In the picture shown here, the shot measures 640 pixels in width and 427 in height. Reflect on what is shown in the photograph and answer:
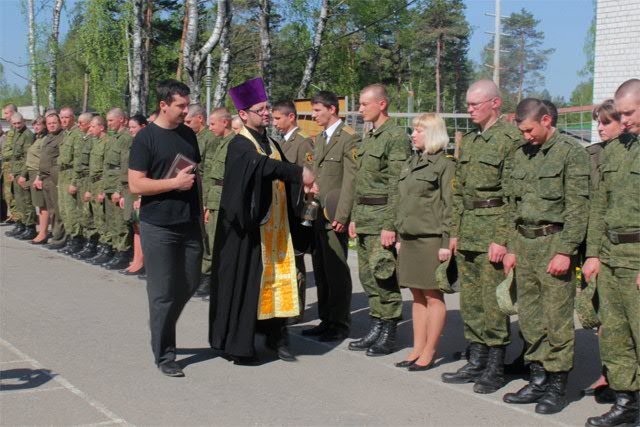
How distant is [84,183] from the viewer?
13109 millimetres

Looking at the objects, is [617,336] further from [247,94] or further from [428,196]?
[247,94]

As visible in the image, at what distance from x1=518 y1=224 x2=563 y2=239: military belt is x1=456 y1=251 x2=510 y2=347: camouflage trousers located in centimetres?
50

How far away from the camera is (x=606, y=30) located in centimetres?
1495

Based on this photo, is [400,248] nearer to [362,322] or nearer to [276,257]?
[276,257]

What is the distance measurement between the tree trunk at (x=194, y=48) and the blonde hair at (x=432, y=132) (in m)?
11.9

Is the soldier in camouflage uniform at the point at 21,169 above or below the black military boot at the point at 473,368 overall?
above

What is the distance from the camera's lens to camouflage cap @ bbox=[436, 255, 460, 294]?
6.62m

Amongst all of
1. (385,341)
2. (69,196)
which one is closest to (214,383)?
(385,341)

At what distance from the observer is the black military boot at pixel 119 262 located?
1235 centimetres

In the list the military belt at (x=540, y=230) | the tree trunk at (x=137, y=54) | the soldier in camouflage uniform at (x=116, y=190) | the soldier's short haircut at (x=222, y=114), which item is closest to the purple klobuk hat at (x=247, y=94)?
the military belt at (x=540, y=230)

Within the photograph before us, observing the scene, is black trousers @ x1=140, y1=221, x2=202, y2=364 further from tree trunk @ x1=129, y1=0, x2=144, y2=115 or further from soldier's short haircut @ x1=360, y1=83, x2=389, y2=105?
tree trunk @ x1=129, y1=0, x2=144, y2=115

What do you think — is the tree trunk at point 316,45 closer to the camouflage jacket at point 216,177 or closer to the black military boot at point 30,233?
the black military boot at point 30,233

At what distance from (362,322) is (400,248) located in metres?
2.03

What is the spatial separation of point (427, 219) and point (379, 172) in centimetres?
82
